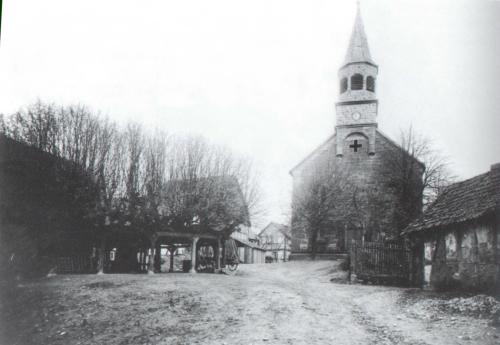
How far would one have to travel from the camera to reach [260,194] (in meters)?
25.6

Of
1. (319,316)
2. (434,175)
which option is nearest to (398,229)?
(434,175)

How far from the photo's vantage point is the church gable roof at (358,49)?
35719 millimetres

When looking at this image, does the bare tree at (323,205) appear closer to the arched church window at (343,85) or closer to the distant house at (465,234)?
the arched church window at (343,85)

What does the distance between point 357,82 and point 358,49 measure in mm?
2846

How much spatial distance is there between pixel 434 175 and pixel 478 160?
71.2 feet

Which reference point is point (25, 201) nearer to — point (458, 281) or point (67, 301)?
point (67, 301)

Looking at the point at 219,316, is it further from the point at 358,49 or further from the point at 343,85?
the point at 358,49

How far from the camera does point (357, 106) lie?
35.7 m

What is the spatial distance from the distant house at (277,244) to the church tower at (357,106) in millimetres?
9007

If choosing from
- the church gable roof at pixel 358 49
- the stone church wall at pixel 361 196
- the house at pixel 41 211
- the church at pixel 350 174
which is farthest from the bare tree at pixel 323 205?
the house at pixel 41 211

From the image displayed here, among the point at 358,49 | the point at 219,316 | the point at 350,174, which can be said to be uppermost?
the point at 358,49

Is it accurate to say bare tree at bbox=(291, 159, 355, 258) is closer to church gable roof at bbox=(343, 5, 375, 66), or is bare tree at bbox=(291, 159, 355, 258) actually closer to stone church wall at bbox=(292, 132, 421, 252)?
stone church wall at bbox=(292, 132, 421, 252)

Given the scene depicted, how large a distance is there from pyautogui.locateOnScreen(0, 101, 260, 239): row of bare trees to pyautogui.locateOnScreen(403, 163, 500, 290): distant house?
374 inches

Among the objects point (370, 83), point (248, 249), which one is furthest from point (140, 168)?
point (248, 249)
